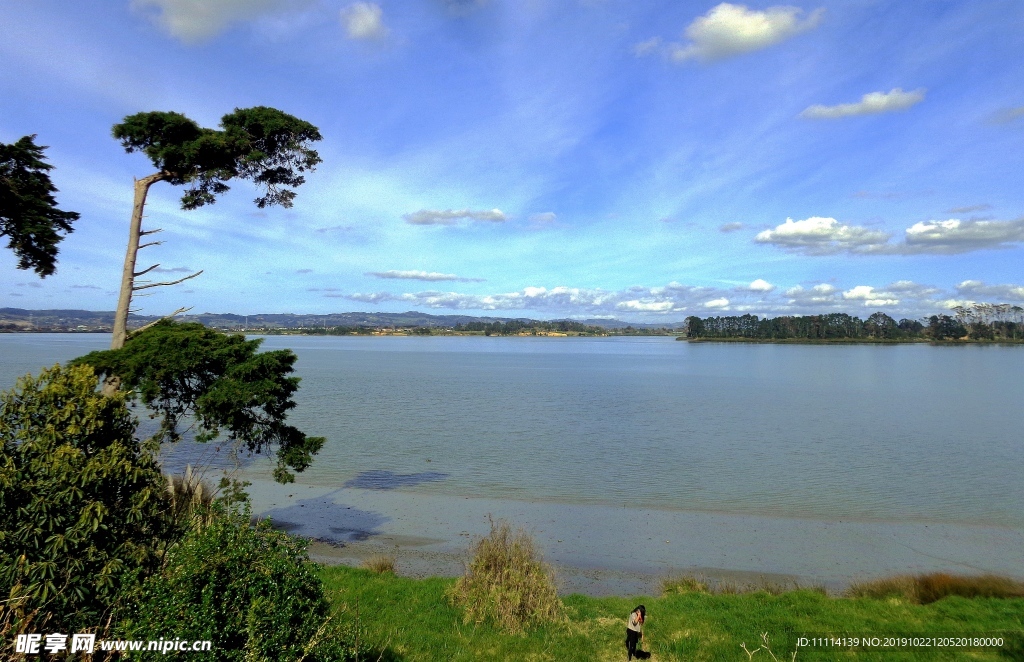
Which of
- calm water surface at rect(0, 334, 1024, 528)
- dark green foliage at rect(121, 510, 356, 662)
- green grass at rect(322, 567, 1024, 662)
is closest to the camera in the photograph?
dark green foliage at rect(121, 510, 356, 662)

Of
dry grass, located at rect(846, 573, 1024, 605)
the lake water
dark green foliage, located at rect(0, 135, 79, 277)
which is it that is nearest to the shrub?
dry grass, located at rect(846, 573, 1024, 605)

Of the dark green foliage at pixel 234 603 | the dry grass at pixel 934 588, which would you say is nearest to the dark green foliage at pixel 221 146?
the dark green foliage at pixel 234 603

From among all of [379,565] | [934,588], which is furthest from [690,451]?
[379,565]

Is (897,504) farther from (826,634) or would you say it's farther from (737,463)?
(826,634)

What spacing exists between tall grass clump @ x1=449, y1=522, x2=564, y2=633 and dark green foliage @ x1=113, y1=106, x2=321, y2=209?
30.0ft

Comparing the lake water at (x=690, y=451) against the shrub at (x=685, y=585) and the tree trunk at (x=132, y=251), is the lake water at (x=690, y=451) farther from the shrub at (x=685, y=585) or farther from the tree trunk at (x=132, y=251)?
the tree trunk at (x=132, y=251)

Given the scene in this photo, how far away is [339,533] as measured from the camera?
17.9 metres

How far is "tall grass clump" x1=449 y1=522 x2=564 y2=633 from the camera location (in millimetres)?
9992

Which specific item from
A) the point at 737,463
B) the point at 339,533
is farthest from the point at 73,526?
the point at 737,463

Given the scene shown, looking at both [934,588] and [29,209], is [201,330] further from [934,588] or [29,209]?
[934,588]

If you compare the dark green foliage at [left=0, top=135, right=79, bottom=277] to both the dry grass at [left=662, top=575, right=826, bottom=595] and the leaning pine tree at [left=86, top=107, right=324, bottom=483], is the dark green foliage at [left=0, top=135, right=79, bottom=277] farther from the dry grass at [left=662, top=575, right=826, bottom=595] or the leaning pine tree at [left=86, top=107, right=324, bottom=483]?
the dry grass at [left=662, top=575, right=826, bottom=595]

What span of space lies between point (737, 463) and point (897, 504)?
285 inches

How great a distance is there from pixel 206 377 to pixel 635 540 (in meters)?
11.9

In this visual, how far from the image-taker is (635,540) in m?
17.7
